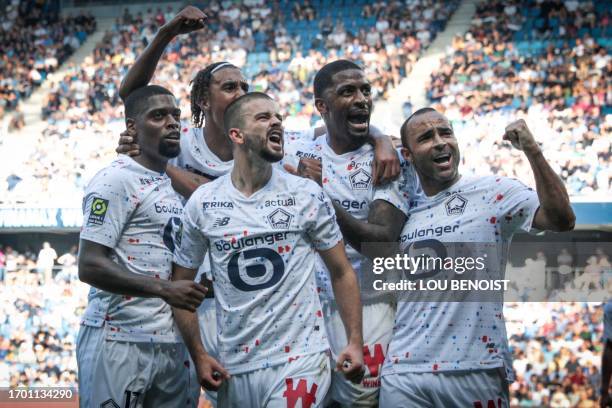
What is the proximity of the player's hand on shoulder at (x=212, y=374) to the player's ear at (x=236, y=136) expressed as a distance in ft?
3.64

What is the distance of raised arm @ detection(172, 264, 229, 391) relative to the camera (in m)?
4.04

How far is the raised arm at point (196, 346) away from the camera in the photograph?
13.3 ft

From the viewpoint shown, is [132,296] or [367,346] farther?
[367,346]

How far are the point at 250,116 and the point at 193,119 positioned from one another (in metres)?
1.62

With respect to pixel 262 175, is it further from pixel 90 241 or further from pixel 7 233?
pixel 7 233

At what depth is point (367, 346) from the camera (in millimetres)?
4586

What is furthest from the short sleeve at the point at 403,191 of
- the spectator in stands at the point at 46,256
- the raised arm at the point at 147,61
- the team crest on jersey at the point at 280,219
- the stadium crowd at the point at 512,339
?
the spectator in stands at the point at 46,256

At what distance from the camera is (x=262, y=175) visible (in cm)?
428

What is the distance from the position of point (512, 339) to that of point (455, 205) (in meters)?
8.33

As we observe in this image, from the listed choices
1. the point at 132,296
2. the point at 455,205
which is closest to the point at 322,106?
the point at 455,205

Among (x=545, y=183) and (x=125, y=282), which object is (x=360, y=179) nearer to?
(x=545, y=183)

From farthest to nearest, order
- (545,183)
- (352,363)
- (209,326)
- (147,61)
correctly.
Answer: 1. (147,61)
2. (209,326)
3. (545,183)
4. (352,363)

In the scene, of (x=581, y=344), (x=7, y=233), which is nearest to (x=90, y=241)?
(x=581, y=344)

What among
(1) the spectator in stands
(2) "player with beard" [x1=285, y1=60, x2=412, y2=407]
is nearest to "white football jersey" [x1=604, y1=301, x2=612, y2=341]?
(2) "player with beard" [x1=285, y1=60, x2=412, y2=407]
